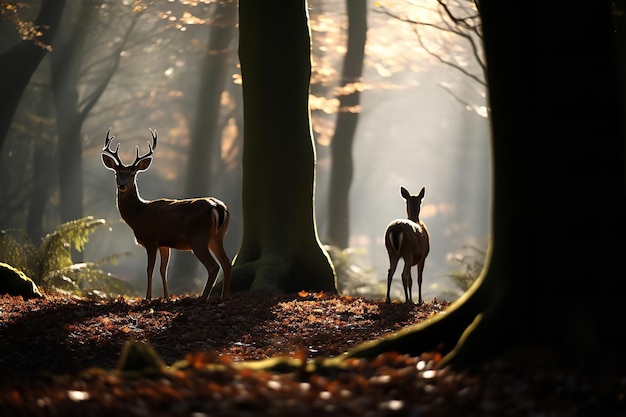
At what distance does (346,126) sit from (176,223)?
16.8 m

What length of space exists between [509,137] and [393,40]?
29.7 meters

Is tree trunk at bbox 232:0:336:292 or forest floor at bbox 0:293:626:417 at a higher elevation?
tree trunk at bbox 232:0:336:292

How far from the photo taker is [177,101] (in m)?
40.1

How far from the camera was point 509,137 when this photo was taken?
20.2 feet

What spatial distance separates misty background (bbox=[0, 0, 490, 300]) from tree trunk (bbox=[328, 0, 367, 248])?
25.3 inches

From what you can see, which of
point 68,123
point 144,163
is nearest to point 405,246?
point 144,163

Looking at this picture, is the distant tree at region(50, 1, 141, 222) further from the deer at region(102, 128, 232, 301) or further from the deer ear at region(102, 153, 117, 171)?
the deer at region(102, 128, 232, 301)

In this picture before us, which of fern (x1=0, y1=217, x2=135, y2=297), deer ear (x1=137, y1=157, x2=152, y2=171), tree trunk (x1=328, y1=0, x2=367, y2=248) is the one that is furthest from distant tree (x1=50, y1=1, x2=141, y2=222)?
deer ear (x1=137, y1=157, x2=152, y2=171)

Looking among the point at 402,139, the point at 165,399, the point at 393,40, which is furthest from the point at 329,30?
the point at 402,139

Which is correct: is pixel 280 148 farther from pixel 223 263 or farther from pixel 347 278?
pixel 347 278

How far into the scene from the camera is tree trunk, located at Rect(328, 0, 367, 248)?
26.6 m

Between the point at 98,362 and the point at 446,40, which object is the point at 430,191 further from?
the point at 98,362

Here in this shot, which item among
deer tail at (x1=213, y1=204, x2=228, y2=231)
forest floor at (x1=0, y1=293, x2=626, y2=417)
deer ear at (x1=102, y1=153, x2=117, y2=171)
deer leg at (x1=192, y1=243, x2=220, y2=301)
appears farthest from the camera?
deer ear at (x1=102, y1=153, x2=117, y2=171)

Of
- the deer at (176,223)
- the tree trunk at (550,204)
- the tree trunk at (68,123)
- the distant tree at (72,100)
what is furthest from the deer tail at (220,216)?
the tree trunk at (68,123)
